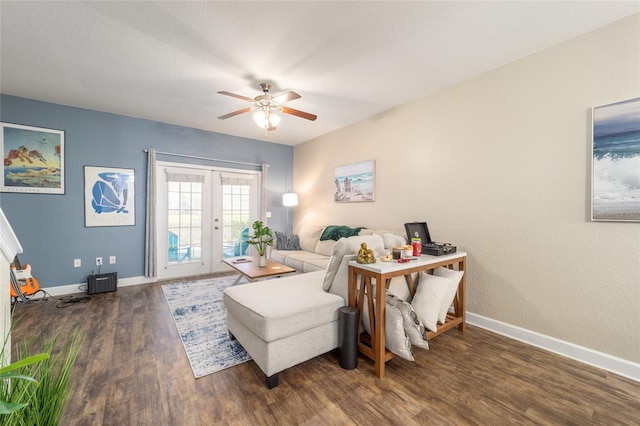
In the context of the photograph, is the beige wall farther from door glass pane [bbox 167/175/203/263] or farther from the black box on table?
door glass pane [bbox 167/175/203/263]

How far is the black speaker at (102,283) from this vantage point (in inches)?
147

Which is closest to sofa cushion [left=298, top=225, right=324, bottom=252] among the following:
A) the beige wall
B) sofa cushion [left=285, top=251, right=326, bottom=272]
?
sofa cushion [left=285, top=251, right=326, bottom=272]

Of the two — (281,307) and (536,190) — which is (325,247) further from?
(536,190)

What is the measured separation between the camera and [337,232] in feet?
13.9

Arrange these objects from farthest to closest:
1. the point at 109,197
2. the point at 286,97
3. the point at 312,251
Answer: the point at 312,251
the point at 109,197
the point at 286,97

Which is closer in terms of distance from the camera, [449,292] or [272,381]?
[272,381]

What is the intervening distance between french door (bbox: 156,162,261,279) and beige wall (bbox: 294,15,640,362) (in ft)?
10.9

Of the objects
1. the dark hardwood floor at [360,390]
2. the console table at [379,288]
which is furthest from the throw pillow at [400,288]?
the dark hardwood floor at [360,390]

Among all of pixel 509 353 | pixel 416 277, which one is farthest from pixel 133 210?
pixel 509 353

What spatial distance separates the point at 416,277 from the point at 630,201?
1678 mm

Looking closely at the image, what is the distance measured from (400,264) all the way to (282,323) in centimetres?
102

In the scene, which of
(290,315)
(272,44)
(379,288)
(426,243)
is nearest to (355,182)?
(426,243)

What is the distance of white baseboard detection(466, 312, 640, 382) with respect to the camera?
6.49ft

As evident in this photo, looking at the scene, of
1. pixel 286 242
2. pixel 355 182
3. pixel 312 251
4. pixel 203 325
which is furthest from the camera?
pixel 286 242
